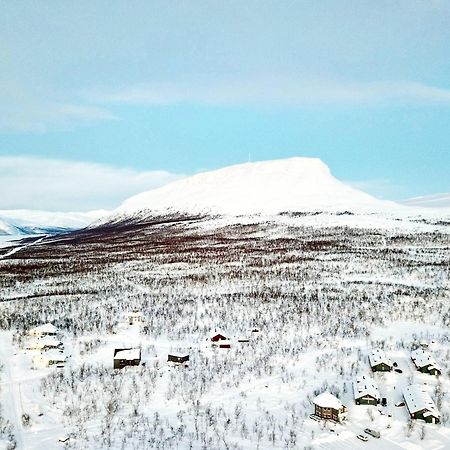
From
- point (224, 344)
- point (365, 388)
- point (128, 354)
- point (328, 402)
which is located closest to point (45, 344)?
point (128, 354)

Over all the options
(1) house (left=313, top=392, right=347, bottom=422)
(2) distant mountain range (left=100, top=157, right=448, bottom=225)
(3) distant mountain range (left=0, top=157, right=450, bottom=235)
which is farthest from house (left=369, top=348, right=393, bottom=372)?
(2) distant mountain range (left=100, top=157, right=448, bottom=225)

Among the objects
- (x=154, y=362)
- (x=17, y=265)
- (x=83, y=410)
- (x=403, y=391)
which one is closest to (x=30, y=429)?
(x=83, y=410)

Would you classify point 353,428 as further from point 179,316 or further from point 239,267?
point 239,267

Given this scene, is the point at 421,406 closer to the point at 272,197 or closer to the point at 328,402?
the point at 328,402

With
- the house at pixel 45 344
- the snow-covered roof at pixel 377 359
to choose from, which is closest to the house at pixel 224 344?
the snow-covered roof at pixel 377 359

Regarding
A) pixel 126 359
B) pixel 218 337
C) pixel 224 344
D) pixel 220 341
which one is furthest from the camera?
pixel 218 337

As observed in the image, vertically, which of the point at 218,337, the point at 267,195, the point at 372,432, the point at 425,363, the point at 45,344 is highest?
the point at 267,195
